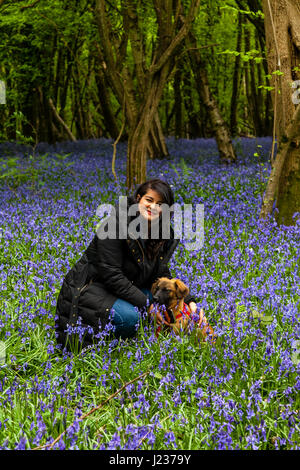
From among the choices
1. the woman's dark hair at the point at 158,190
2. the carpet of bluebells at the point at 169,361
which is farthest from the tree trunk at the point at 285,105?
the woman's dark hair at the point at 158,190

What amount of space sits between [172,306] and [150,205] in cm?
86

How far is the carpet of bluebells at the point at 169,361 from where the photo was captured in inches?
118

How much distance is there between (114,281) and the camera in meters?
4.23

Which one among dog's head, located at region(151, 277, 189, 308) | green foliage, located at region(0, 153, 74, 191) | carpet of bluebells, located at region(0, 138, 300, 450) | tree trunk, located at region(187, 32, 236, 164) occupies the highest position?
tree trunk, located at region(187, 32, 236, 164)

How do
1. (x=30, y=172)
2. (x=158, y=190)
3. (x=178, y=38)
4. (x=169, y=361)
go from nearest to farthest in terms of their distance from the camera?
(x=169, y=361), (x=158, y=190), (x=178, y=38), (x=30, y=172)

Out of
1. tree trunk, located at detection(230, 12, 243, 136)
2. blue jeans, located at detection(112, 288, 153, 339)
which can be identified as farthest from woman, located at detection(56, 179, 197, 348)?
tree trunk, located at detection(230, 12, 243, 136)

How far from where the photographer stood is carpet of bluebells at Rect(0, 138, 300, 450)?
2988mm

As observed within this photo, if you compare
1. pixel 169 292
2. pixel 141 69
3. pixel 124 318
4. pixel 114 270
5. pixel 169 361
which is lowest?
pixel 169 361

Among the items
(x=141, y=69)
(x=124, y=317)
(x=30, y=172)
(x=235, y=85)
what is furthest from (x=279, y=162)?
(x=235, y=85)

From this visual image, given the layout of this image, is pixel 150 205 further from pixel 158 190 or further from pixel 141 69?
pixel 141 69

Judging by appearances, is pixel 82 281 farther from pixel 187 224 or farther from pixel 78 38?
pixel 78 38

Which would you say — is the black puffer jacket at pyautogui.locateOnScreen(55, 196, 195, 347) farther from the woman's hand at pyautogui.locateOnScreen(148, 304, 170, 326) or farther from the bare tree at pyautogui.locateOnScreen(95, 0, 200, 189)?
the bare tree at pyautogui.locateOnScreen(95, 0, 200, 189)

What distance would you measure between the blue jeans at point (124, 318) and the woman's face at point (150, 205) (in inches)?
28.8
